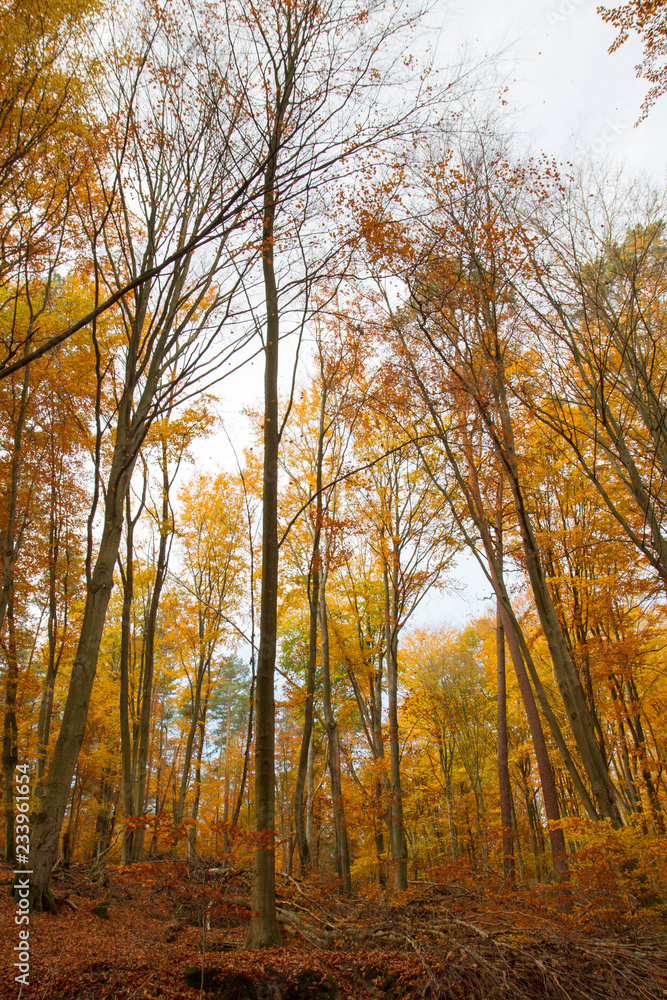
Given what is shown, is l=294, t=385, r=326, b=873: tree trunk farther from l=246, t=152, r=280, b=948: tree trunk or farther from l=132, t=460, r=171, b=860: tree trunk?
l=132, t=460, r=171, b=860: tree trunk

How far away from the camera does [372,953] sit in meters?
3.29

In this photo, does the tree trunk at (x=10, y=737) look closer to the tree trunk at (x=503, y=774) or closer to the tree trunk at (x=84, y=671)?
the tree trunk at (x=84, y=671)

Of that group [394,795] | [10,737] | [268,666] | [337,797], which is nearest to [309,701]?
[394,795]

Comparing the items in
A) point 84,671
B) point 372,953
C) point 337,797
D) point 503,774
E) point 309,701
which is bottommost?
point 372,953

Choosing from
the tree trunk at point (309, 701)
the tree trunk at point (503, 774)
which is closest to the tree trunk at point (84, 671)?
the tree trunk at point (309, 701)

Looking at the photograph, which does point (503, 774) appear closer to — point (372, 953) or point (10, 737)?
point (372, 953)

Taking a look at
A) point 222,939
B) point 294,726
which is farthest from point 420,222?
point 294,726

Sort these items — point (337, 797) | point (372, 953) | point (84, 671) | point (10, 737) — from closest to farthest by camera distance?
point (372, 953) → point (84, 671) → point (10, 737) → point (337, 797)

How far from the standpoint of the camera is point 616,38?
5.38m

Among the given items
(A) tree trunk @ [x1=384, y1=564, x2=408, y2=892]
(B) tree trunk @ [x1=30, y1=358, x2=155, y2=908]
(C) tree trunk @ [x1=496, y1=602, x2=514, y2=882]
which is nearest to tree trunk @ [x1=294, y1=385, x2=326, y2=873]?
(A) tree trunk @ [x1=384, y1=564, x2=408, y2=892]

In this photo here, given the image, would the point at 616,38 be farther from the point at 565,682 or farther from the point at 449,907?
the point at 449,907

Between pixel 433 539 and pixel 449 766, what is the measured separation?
986 centimetres

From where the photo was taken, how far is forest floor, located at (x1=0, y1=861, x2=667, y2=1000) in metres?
2.73

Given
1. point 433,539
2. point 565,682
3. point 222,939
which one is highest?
point 433,539
